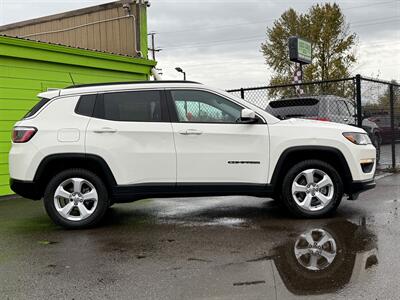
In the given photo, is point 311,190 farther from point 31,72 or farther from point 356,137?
point 31,72

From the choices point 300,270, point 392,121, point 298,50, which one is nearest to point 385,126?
point 392,121

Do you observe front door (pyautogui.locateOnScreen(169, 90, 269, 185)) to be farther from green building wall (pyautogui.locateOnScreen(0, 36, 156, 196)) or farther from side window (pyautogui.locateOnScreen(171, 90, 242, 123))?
green building wall (pyautogui.locateOnScreen(0, 36, 156, 196))

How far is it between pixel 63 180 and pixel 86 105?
104 cm

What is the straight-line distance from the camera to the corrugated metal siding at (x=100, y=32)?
1347 centimetres

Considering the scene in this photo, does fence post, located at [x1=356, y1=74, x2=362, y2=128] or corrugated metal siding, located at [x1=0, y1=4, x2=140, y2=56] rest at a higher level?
corrugated metal siding, located at [x1=0, y1=4, x2=140, y2=56]

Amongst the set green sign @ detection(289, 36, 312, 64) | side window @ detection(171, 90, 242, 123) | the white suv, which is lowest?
the white suv

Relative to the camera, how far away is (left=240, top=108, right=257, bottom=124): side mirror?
6699 millimetres

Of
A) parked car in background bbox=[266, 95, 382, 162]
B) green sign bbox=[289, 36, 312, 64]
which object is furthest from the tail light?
green sign bbox=[289, 36, 312, 64]

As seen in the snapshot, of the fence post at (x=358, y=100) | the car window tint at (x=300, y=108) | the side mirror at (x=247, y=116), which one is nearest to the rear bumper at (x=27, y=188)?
the side mirror at (x=247, y=116)

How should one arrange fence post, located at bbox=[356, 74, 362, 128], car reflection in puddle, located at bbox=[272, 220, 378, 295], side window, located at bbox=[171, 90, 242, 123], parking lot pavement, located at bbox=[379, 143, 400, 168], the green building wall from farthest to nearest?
parking lot pavement, located at bbox=[379, 143, 400, 168]
fence post, located at bbox=[356, 74, 362, 128]
the green building wall
side window, located at bbox=[171, 90, 242, 123]
car reflection in puddle, located at bbox=[272, 220, 378, 295]

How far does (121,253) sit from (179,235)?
95 cm

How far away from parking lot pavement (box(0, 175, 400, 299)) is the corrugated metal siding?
6727 mm

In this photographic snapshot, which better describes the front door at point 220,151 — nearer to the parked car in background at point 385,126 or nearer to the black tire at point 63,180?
the black tire at point 63,180

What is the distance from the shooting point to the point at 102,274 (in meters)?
4.88
